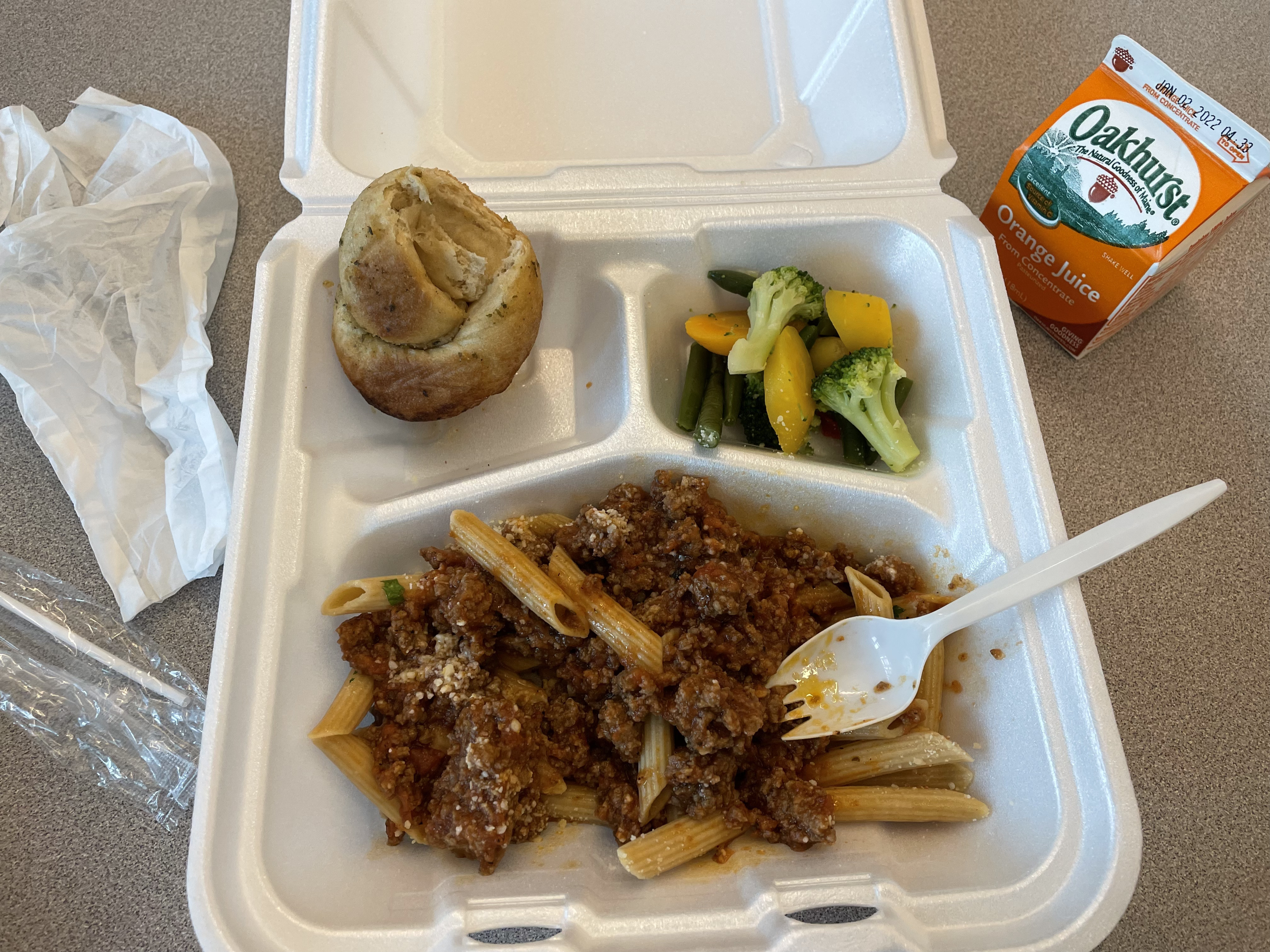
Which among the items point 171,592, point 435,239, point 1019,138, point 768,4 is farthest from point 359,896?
point 1019,138

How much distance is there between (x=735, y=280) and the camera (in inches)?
76.4

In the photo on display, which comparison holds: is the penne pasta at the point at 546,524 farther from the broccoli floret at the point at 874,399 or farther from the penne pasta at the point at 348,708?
the broccoli floret at the point at 874,399

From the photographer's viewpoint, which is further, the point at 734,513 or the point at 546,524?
the point at 734,513

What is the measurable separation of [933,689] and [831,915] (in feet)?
1.57

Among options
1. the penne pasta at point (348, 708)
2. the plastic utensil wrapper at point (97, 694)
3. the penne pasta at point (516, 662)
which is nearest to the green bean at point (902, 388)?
the penne pasta at point (516, 662)

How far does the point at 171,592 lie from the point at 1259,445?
9.40 ft

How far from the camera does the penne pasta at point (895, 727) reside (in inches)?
61.3

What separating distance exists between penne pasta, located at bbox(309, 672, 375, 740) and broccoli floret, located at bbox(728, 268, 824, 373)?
3.34 feet

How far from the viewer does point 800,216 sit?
1918 millimetres

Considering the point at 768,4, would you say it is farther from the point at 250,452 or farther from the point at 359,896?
the point at 359,896

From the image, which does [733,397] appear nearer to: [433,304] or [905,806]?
[433,304]

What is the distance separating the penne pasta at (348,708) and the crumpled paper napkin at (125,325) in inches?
27.2

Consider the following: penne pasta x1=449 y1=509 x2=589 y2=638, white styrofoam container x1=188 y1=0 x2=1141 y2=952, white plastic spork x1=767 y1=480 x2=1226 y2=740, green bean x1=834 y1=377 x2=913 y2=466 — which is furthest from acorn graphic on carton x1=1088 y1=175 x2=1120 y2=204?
penne pasta x1=449 y1=509 x2=589 y2=638

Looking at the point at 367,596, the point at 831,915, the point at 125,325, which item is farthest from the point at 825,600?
the point at 125,325
